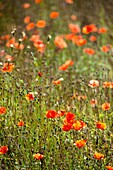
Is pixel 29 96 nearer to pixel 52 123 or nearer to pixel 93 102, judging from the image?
pixel 52 123

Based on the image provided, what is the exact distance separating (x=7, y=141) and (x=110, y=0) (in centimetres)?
362

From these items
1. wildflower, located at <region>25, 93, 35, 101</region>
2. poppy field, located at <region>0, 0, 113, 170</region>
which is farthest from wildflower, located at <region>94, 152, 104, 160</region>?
wildflower, located at <region>25, 93, 35, 101</region>

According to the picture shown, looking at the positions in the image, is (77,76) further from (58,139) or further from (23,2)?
(23,2)

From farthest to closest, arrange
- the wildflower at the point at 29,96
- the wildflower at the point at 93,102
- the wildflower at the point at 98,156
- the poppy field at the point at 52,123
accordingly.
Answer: the wildflower at the point at 93,102 < the wildflower at the point at 29,96 < the poppy field at the point at 52,123 < the wildflower at the point at 98,156

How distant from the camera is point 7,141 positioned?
3229mm

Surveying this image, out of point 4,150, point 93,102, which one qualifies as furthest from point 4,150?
point 93,102

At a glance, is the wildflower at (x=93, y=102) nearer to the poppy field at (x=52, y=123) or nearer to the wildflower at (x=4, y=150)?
the poppy field at (x=52, y=123)

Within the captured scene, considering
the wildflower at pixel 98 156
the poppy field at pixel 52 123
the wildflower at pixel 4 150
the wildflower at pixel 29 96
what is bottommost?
the poppy field at pixel 52 123

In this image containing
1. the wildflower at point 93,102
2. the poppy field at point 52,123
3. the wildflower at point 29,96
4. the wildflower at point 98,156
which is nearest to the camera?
the wildflower at point 98,156

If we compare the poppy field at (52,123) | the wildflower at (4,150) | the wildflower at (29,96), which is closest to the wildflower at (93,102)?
the poppy field at (52,123)

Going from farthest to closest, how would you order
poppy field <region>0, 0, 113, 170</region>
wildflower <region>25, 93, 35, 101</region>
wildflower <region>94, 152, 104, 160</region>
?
1. wildflower <region>25, 93, 35, 101</region>
2. poppy field <region>0, 0, 113, 170</region>
3. wildflower <region>94, 152, 104, 160</region>

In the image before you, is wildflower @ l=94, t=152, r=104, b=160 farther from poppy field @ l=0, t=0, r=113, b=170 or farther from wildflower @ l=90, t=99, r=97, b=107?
wildflower @ l=90, t=99, r=97, b=107

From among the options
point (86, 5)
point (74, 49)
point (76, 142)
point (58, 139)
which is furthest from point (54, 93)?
point (86, 5)

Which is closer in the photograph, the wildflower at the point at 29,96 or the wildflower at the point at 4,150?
the wildflower at the point at 4,150
